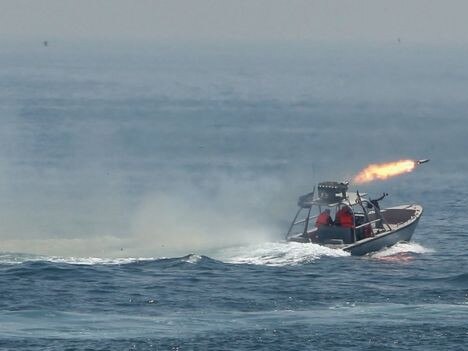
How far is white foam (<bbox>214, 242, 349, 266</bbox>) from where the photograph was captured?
108812 mm

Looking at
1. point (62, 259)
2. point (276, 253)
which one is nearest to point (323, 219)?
point (276, 253)

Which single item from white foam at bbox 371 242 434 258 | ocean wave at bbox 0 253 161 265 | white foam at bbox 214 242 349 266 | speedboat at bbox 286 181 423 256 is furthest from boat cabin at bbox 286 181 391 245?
ocean wave at bbox 0 253 161 265

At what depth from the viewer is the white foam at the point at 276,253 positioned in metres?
109

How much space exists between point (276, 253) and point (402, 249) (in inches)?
463

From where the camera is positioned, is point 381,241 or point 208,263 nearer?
point 208,263

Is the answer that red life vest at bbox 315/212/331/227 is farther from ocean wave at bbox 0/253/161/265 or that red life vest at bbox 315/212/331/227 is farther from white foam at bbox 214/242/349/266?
ocean wave at bbox 0/253/161/265

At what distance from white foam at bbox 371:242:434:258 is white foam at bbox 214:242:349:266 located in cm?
398

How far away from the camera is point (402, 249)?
383 feet

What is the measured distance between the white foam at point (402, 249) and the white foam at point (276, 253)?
398cm

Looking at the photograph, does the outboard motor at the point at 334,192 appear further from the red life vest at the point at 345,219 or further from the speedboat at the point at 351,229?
the red life vest at the point at 345,219

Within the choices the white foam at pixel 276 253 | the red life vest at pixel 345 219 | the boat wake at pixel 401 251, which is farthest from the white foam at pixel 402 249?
the white foam at pixel 276 253

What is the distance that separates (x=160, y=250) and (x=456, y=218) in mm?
34560

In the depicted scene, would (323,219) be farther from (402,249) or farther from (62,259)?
(62,259)

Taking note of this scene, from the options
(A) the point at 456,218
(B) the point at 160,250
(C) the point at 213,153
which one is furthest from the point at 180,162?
(B) the point at 160,250
